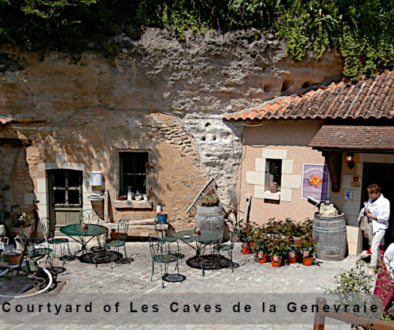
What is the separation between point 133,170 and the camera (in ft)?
32.2

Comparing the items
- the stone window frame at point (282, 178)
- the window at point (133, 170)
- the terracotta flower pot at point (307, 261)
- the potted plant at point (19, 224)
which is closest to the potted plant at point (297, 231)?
the terracotta flower pot at point (307, 261)

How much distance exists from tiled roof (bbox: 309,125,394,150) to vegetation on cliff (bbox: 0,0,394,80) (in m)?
2.20

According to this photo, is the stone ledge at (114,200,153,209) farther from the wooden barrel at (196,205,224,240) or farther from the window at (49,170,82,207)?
the wooden barrel at (196,205,224,240)

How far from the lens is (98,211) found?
9.49 meters

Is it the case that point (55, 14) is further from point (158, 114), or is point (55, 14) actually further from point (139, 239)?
point (139, 239)

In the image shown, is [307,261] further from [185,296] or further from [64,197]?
[64,197]

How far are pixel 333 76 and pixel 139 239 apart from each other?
6.46 meters

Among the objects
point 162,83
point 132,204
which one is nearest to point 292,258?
point 132,204

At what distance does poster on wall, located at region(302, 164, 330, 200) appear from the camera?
8602 mm

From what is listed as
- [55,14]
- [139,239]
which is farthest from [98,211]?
[55,14]

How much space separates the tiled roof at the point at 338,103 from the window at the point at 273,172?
1.27 metres

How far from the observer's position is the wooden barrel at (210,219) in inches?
360

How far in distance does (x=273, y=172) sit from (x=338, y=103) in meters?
2.28

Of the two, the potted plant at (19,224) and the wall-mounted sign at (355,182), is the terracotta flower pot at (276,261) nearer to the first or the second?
the wall-mounted sign at (355,182)
